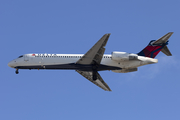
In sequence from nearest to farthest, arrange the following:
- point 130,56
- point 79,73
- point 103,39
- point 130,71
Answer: point 103,39, point 130,56, point 130,71, point 79,73

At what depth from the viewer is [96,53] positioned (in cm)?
4075

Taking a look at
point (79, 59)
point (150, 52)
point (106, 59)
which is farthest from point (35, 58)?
point (150, 52)

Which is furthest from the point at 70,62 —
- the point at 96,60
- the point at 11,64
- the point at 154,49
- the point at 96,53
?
the point at 154,49

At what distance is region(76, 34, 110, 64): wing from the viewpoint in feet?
127

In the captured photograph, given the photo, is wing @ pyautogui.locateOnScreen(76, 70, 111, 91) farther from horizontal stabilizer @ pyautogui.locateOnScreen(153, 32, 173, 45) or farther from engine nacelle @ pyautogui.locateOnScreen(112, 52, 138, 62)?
horizontal stabilizer @ pyautogui.locateOnScreen(153, 32, 173, 45)

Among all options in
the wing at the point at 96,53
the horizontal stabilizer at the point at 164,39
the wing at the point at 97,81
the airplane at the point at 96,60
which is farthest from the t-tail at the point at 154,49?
the wing at the point at 97,81

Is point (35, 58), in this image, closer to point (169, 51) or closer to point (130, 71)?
point (130, 71)

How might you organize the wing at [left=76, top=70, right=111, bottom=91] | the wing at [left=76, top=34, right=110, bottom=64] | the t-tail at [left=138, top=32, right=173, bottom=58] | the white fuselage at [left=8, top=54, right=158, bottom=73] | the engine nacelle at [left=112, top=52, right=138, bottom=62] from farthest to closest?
the wing at [left=76, top=70, right=111, bottom=91] < the t-tail at [left=138, top=32, right=173, bottom=58] < the white fuselage at [left=8, top=54, right=158, bottom=73] < the engine nacelle at [left=112, top=52, right=138, bottom=62] < the wing at [left=76, top=34, right=110, bottom=64]

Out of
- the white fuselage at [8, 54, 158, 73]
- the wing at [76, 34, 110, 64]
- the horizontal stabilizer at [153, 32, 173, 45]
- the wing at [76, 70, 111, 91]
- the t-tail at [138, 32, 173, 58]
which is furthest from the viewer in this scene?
the wing at [76, 70, 111, 91]

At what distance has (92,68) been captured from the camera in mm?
43062

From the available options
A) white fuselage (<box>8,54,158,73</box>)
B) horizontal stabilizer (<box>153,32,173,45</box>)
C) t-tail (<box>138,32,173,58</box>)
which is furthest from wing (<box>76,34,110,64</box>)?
horizontal stabilizer (<box>153,32,173,45</box>)

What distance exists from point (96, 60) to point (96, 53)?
153 cm

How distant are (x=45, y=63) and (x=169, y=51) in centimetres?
1706

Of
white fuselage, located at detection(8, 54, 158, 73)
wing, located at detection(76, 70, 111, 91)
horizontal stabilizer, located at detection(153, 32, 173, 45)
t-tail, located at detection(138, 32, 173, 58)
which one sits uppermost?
horizontal stabilizer, located at detection(153, 32, 173, 45)
